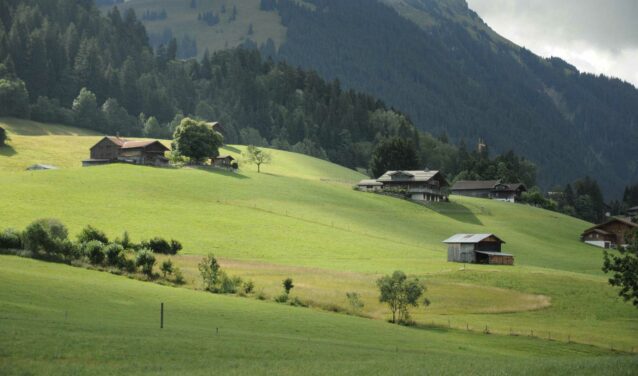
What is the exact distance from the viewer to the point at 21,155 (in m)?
149

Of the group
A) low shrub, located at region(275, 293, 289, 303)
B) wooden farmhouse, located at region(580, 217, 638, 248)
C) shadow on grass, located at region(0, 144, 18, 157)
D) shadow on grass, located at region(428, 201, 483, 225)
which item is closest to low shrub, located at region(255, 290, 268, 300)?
low shrub, located at region(275, 293, 289, 303)

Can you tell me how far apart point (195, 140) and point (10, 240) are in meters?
87.3

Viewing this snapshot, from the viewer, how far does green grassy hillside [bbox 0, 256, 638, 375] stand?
36000 millimetres

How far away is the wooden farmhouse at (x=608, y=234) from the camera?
140125 mm

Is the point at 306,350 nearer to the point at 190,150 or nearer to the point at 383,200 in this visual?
the point at 383,200

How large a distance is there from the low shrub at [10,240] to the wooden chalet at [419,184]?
319 feet

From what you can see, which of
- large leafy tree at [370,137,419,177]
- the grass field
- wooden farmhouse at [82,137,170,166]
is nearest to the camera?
the grass field

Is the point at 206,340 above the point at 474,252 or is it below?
below

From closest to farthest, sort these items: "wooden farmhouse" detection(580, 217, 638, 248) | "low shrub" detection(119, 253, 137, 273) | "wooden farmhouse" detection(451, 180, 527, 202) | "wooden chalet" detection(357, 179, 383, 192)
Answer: "low shrub" detection(119, 253, 137, 273), "wooden farmhouse" detection(580, 217, 638, 248), "wooden chalet" detection(357, 179, 383, 192), "wooden farmhouse" detection(451, 180, 527, 202)

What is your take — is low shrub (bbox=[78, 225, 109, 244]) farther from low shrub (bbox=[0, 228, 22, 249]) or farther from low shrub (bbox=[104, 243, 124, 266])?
low shrub (bbox=[104, 243, 124, 266])

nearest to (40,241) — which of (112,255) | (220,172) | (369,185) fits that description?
(112,255)

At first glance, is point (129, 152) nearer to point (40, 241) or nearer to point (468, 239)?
point (468, 239)

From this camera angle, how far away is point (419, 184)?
162m

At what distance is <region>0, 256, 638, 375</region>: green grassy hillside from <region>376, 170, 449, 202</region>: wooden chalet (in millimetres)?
98754
